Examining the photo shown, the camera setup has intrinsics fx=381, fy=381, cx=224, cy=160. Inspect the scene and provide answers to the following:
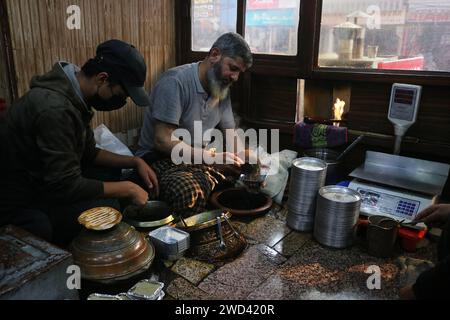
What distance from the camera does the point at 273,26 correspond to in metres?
4.50

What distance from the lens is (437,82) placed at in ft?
12.0

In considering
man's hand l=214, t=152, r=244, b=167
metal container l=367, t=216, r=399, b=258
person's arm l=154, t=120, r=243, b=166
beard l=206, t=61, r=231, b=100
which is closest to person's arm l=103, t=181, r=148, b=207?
person's arm l=154, t=120, r=243, b=166

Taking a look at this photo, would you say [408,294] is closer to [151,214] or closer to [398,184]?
[398,184]

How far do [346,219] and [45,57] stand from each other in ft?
10.5

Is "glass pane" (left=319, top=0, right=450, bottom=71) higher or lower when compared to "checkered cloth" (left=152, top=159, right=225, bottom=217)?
higher

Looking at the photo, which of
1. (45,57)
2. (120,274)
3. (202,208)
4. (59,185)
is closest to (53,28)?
(45,57)

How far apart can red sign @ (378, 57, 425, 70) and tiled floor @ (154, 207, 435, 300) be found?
1775mm

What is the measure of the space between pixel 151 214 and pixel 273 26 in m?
2.63

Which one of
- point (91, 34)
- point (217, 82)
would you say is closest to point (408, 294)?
point (217, 82)

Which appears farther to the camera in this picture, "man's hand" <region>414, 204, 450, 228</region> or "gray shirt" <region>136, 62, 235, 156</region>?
"gray shirt" <region>136, 62, 235, 156</region>

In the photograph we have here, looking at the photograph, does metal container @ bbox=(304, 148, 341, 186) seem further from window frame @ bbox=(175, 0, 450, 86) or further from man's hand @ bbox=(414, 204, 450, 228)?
man's hand @ bbox=(414, 204, 450, 228)

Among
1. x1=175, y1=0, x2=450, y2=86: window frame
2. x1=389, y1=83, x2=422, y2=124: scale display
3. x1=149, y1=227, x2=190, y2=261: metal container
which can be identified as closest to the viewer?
x1=149, y1=227, x2=190, y2=261: metal container

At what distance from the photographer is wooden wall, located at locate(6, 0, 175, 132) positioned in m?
3.52

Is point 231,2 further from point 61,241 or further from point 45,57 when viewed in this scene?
point 61,241
